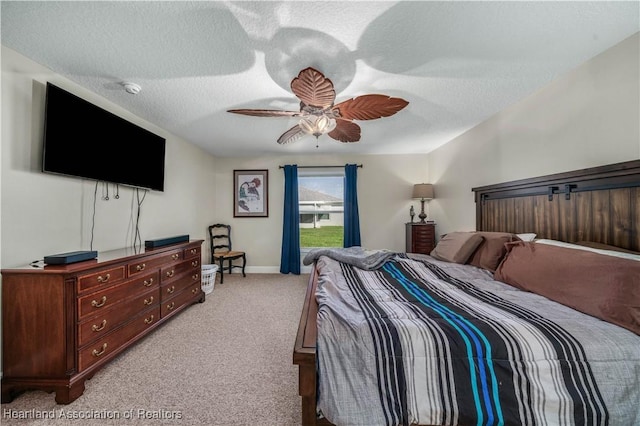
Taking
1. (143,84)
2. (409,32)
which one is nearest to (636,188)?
(409,32)

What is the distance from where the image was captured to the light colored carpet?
55.9 inches

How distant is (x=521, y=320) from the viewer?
118 cm

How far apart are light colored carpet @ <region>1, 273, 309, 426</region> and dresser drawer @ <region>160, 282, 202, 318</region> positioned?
6.2 inches

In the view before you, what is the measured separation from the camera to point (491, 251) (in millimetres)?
2252

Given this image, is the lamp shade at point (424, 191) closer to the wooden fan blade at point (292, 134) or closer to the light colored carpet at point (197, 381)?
the wooden fan blade at point (292, 134)

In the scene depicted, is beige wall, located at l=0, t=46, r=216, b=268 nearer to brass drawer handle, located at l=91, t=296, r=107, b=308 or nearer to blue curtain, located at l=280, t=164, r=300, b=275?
brass drawer handle, located at l=91, t=296, r=107, b=308

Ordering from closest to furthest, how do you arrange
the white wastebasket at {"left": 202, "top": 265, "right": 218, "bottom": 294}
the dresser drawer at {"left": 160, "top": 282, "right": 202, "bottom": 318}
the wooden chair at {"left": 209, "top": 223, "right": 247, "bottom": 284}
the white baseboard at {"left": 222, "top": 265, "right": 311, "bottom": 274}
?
the dresser drawer at {"left": 160, "top": 282, "right": 202, "bottom": 318}
the white wastebasket at {"left": 202, "top": 265, "right": 218, "bottom": 294}
the wooden chair at {"left": 209, "top": 223, "right": 247, "bottom": 284}
the white baseboard at {"left": 222, "top": 265, "right": 311, "bottom": 274}

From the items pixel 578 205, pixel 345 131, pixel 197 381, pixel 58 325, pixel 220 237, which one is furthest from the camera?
pixel 220 237

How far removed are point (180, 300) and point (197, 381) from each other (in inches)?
52.2

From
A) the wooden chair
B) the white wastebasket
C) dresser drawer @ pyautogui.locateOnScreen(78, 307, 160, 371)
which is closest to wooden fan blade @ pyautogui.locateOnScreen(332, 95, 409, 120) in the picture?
dresser drawer @ pyautogui.locateOnScreen(78, 307, 160, 371)

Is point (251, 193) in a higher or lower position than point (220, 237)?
higher

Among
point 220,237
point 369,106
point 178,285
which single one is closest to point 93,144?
point 178,285

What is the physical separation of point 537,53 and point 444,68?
63 cm

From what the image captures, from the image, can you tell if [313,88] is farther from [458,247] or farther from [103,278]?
[458,247]
